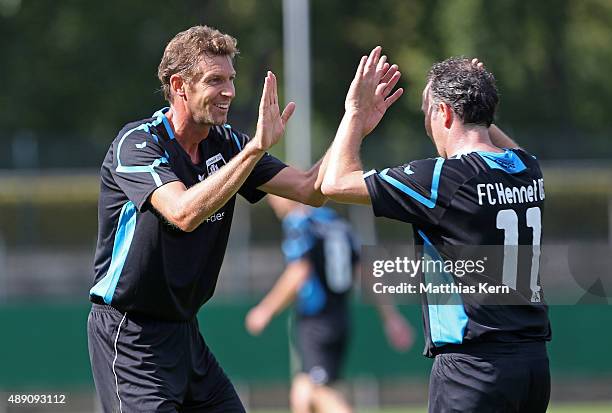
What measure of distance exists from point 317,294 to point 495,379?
5.58m

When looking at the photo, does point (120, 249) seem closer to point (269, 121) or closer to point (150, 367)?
point (150, 367)

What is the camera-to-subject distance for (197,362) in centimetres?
558

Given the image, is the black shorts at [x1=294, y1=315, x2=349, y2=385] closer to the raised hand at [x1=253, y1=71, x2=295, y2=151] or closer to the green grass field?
the green grass field

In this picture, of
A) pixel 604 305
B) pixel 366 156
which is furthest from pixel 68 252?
A: pixel 604 305

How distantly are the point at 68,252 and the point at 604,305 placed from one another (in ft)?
35.3

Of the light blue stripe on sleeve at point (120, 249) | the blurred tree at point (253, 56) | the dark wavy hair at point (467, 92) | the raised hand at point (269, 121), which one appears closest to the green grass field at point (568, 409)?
the light blue stripe on sleeve at point (120, 249)

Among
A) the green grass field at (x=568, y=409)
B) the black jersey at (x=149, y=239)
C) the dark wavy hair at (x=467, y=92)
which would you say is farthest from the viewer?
the green grass field at (x=568, y=409)

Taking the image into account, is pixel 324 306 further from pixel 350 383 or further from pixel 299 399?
pixel 350 383

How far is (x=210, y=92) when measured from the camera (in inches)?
219

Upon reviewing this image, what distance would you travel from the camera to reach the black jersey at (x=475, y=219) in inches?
201

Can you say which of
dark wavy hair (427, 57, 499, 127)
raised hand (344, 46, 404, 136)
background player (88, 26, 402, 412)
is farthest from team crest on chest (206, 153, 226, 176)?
dark wavy hair (427, 57, 499, 127)

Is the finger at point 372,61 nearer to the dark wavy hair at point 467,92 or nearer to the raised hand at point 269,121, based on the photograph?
the dark wavy hair at point 467,92

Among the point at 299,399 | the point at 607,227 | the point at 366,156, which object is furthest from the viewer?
the point at 607,227

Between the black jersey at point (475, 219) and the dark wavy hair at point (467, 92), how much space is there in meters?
0.19
